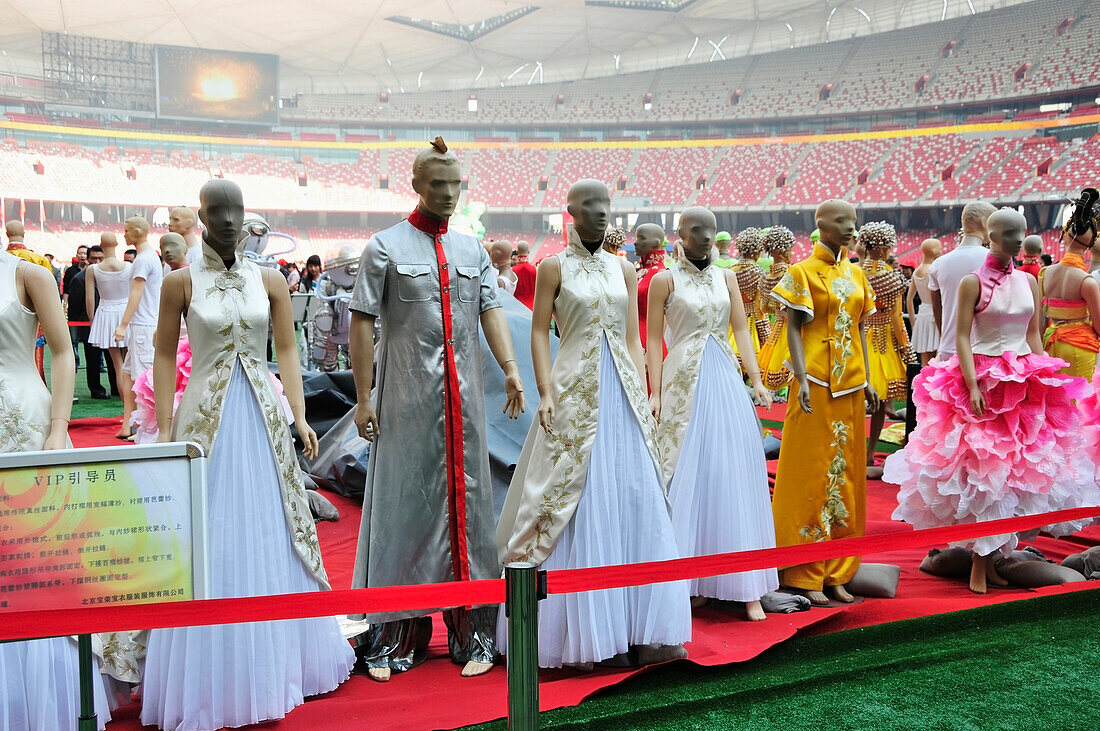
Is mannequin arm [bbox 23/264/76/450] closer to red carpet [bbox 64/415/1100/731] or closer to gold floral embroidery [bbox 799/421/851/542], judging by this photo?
red carpet [bbox 64/415/1100/731]

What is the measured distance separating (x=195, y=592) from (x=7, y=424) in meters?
0.92

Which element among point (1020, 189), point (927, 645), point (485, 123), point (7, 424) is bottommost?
point (927, 645)

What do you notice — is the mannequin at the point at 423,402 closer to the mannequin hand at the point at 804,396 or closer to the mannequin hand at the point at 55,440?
the mannequin hand at the point at 55,440

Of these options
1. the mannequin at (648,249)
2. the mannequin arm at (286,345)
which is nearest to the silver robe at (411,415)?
the mannequin arm at (286,345)

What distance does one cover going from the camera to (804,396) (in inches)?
149

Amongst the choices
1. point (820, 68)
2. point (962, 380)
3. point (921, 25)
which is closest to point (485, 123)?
point (820, 68)

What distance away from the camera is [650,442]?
309 cm

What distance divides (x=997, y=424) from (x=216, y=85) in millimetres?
38282

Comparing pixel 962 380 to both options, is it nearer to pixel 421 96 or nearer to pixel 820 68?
pixel 820 68

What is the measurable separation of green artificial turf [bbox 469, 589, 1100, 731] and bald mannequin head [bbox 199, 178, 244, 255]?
1.63 meters

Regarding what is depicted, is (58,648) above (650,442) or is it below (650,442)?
below

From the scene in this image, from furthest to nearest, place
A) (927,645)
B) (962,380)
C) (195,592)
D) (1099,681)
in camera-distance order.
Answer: (962,380) < (927,645) < (1099,681) < (195,592)

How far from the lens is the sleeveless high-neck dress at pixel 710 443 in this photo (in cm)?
362

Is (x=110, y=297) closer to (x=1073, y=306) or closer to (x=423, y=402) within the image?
(x=423, y=402)
